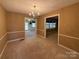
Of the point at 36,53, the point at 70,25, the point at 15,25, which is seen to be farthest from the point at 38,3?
the point at 15,25

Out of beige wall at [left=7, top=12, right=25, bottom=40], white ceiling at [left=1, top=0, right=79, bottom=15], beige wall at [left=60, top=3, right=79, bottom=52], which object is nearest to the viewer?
white ceiling at [left=1, top=0, right=79, bottom=15]

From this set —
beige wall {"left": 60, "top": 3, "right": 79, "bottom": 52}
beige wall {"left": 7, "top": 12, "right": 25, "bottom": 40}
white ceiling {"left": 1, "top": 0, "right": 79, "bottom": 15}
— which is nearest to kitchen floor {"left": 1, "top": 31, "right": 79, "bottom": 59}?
beige wall {"left": 60, "top": 3, "right": 79, "bottom": 52}

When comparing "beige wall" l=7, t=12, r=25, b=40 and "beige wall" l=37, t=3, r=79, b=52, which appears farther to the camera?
"beige wall" l=7, t=12, r=25, b=40

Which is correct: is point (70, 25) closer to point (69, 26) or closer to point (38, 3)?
point (69, 26)

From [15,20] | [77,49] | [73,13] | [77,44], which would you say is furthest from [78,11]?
[15,20]

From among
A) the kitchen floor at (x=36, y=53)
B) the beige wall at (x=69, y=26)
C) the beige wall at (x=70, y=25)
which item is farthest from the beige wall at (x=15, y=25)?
the beige wall at (x=70, y=25)

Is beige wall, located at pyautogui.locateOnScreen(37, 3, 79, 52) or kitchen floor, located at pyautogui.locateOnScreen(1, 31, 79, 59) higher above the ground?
beige wall, located at pyautogui.locateOnScreen(37, 3, 79, 52)

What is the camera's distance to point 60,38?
4379 mm

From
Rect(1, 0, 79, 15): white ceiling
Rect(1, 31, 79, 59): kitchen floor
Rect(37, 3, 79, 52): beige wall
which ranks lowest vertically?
Rect(1, 31, 79, 59): kitchen floor

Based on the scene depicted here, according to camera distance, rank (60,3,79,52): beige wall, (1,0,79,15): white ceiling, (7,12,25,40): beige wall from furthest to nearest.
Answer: (7,12,25,40): beige wall, (60,3,79,52): beige wall, (1,0,79,15): white ceiling

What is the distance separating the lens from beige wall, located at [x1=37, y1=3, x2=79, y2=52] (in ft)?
10.6

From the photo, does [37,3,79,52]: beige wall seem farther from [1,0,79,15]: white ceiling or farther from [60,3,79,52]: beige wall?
[1,0,79,15]: white ceiling

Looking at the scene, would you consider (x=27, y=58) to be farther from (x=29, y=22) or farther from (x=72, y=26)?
(x=29, y=22)

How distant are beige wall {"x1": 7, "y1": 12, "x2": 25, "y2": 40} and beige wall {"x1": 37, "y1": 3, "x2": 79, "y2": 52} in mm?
3393
